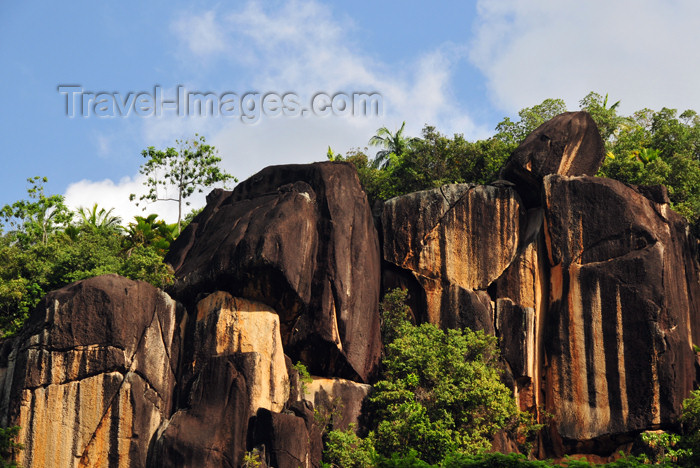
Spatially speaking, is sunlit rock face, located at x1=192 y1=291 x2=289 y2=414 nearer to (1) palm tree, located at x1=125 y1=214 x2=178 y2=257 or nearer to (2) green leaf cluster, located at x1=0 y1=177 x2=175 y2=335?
(2) green leaf cluster, located at x1=0 y1=177 x2=175 y2=335

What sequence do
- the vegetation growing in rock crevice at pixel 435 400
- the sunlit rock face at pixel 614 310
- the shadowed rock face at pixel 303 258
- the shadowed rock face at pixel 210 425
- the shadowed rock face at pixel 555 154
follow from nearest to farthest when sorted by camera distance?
the shadowed rock face at pixel 210 425
the vegetation growing in rock crevice at pixel 435 400
the shadowed rock face at pixel 303 258
the sunlit rock face at pixel 614 310
the shadowed rock face at pixel 555 154

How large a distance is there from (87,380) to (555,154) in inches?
537

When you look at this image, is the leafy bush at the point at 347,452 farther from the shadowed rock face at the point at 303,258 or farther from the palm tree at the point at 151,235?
the palm tree at the point at 151,235

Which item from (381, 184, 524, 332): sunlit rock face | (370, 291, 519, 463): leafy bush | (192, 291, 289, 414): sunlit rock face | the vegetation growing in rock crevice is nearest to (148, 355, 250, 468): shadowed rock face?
(192, 291, 289, 414): sunlit rock face

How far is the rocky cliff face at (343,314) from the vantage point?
61.0 ft

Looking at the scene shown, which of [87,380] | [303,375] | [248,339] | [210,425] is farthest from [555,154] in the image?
[87,380]

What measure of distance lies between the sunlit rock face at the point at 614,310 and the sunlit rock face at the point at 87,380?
1016 centimetres

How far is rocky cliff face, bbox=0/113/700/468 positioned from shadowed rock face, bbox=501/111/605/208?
0.07 m

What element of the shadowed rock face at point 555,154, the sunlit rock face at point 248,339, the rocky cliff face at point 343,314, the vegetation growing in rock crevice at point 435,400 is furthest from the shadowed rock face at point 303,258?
the shadowed rock face at point 555,154

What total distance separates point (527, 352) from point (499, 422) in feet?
9.18

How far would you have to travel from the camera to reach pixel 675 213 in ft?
77.7

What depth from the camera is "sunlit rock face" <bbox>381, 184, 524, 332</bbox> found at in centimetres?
2373

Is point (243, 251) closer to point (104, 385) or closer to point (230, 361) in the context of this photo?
point (230, 361)

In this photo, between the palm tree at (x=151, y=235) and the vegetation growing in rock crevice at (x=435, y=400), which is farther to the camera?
the palm tree at (x=151, y=235)
